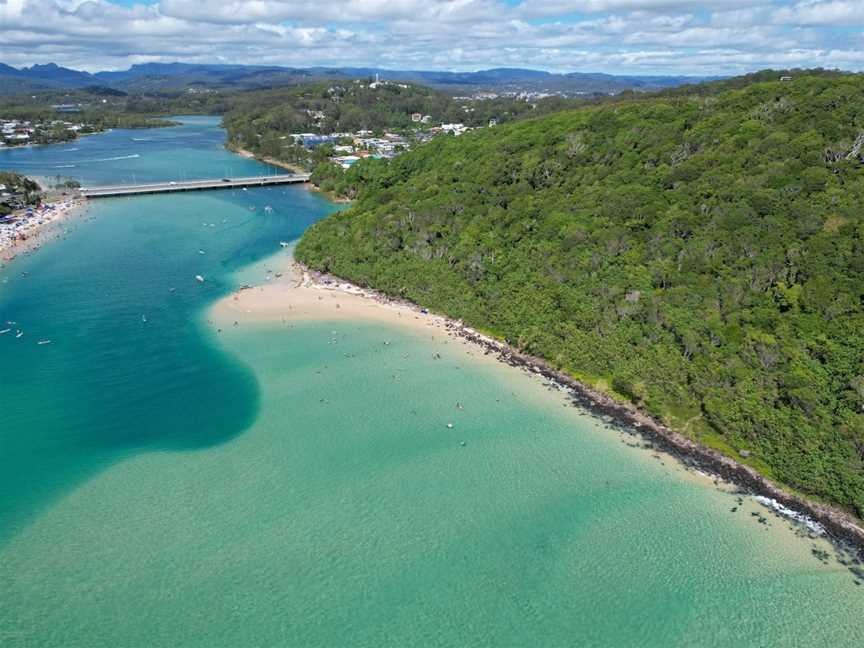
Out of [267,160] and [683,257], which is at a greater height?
[683,257]

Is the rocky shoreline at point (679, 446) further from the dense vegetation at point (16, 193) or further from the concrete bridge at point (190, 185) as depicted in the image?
the concrete bridge at point (190, 185)

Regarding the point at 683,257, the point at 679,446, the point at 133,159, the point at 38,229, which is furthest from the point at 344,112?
the point at 679,446

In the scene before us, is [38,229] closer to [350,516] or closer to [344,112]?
[350,516]

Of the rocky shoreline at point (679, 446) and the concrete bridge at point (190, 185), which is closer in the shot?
the rocky shoreline at point (679, 446)

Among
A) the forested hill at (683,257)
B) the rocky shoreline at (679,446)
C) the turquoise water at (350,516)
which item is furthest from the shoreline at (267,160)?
the rocky shoreline at (679,446)

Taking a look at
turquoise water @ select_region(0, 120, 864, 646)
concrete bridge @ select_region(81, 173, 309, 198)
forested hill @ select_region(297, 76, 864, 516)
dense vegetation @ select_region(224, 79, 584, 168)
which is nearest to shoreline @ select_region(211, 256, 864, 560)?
forested hill @ select_region(297, 76, 864, 516)
